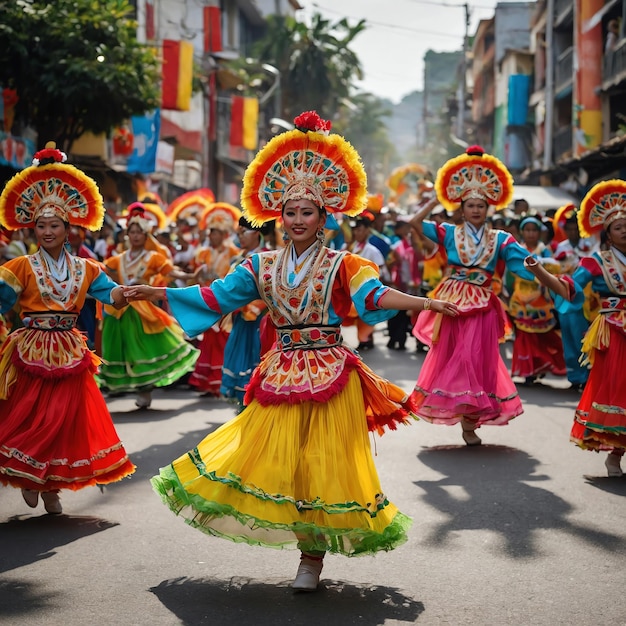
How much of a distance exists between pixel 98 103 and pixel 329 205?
15009 millimetres

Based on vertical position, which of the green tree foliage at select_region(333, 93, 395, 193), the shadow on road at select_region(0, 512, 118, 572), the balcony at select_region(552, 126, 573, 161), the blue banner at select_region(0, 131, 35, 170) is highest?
the green tree foliage at select_region(333, 93, 395, 193)

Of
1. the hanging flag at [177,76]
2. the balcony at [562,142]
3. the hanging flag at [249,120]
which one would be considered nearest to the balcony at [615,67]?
the balcony at [562,142]

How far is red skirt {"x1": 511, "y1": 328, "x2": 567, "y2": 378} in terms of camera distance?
14109 millimetres

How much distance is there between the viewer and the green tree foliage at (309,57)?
53156mm

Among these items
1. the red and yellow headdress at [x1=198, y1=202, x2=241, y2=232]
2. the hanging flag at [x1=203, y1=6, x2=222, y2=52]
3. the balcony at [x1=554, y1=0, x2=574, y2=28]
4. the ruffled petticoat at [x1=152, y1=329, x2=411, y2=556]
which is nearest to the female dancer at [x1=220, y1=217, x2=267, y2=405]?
the red and yellow headdress at [x1=198, y1=202, x2=241, y2=232]

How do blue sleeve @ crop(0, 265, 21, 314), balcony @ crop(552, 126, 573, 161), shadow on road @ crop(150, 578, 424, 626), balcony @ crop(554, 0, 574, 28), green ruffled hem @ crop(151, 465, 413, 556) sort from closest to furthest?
1. shadow on road @ crop(150, 578, 424, 626)
2. green ruffled hem @ crop(151, 465, 413, 556)
3. blue sleeve @ crop(0, 265, 21, 314)
4. balcony @ crop(554, 0, 574, 28)
5. balcony @ crop(552, 126, 573, 161)

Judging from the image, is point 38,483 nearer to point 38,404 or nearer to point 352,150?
point 38,404

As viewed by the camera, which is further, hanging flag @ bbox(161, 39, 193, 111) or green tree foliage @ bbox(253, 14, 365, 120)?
green tree foliage @ bbox(253, 14, 365, 120)

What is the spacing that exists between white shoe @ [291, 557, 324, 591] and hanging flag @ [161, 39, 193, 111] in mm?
27568

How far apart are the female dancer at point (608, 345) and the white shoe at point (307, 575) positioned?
337cm

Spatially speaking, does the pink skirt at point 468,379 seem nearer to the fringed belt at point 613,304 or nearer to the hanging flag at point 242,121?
the fringed belt at point 613,304

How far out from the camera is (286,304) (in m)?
5.74

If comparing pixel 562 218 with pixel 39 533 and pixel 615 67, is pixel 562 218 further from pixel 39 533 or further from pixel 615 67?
pixel 615 67

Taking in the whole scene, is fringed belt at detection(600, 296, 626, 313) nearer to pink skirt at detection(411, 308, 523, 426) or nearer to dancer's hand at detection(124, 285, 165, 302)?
pink skirt at detection(411, 308, 523, 426)
